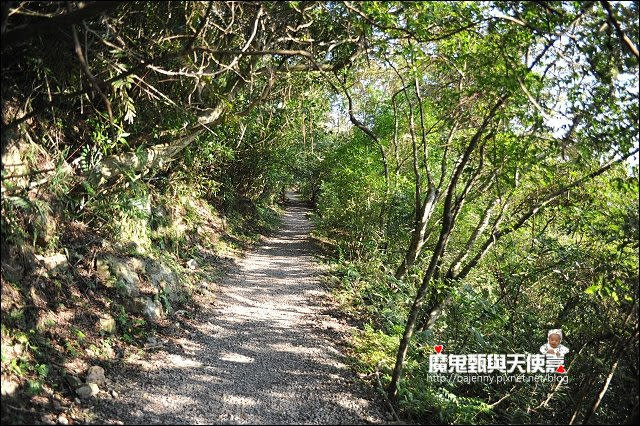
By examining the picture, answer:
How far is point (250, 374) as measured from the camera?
16.5ft

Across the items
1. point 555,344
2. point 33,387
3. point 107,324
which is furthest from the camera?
point 555,344

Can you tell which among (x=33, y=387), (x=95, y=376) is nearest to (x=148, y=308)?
(x=95, y=376)

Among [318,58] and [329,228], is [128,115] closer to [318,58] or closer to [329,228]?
[318,58]

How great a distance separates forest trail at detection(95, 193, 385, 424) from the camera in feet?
13.5

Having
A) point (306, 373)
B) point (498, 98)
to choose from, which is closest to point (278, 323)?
point (306, 373)

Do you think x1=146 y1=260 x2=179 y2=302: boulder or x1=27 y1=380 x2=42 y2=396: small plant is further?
x1=146 y1=260 x2=179 y2=302: boulder

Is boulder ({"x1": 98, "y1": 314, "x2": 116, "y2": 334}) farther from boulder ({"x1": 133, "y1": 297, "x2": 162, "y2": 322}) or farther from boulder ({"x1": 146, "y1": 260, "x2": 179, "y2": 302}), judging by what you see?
boulder ({"x1": 146, "y1": 260, "x2": 179, "y2": 302})

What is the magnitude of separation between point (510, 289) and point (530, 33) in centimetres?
368

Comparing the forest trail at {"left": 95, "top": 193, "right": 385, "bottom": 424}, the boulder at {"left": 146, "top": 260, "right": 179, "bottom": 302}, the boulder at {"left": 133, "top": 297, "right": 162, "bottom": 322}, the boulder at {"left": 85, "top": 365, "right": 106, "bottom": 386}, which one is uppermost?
the boulder at {"left": 146, "top": 260, "right": 179, "bottom": 302}

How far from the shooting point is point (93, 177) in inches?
222

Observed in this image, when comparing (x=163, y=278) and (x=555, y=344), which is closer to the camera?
(x=555, y=344)

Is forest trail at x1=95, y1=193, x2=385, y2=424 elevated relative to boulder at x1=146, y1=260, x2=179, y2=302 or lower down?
lower down

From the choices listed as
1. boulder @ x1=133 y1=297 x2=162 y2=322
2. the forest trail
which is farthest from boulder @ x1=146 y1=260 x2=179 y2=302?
the forest trail

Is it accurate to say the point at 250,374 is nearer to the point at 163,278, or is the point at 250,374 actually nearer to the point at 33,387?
the point at 33,387
